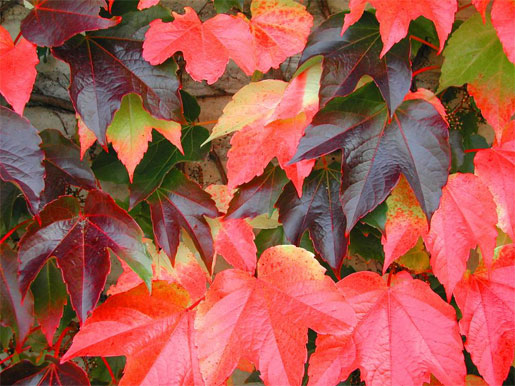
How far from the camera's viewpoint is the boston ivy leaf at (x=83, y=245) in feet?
2.23

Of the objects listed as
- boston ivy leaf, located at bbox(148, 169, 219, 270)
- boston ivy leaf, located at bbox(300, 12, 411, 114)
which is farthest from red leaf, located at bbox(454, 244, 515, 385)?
boston ivy leaf, located at bbox(148, 169, 219, 270)

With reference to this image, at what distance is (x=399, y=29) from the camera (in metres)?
0.58

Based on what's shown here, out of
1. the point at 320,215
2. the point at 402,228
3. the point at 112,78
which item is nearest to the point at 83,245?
the point at 112,78

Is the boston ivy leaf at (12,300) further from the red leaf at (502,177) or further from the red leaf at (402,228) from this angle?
the red leaf at (502,177)

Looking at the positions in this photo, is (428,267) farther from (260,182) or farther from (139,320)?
(139,320)

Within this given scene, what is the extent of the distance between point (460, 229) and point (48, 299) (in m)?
0.68

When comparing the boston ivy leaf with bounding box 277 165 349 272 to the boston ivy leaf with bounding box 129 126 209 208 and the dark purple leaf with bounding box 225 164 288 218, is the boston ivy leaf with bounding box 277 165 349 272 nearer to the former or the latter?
the dark purple leaf with bounding box 225 164 288 218

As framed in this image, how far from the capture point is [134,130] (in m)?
0.74

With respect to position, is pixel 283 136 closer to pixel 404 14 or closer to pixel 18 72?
pixel 404 14

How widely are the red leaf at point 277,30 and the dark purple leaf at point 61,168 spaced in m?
0.33

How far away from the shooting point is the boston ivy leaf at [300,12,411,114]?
0.63 metres

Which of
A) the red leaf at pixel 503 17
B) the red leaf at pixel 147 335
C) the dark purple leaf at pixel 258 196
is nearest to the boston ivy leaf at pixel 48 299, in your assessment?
the red leaf at pixel 147 335

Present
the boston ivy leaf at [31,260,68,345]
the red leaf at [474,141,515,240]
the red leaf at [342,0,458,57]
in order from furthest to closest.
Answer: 1. the boston ivy leaf at [31,260,68,345]
2. the red leaf at [474,141,515,240]
3. the red leaf at [342,0,458,57]

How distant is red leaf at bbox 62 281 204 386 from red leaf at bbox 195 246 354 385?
0.05 meters
